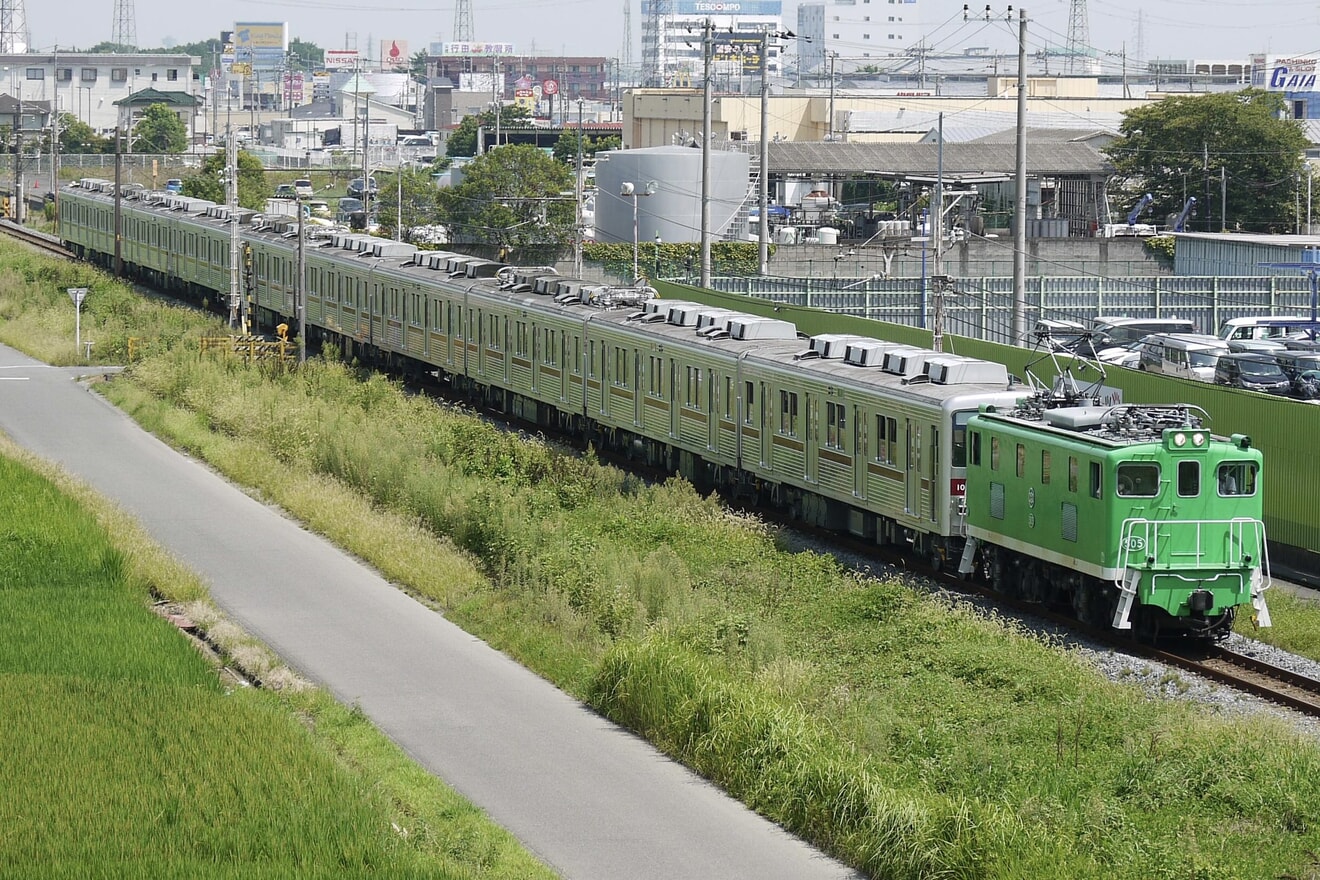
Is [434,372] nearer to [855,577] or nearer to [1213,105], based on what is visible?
[855,577]

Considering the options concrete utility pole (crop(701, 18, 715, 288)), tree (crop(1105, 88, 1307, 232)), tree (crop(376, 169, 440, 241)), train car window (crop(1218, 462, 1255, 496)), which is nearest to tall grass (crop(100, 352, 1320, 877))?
train car window (crop(1218, 462, 1255, 496))

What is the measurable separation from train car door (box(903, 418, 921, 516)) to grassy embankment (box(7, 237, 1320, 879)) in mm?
1405

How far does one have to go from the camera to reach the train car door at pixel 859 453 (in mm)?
22022

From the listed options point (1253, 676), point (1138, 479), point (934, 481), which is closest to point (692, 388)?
point (934, 481)

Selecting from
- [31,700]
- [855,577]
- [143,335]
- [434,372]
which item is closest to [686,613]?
[855,577]

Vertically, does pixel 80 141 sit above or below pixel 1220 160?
above

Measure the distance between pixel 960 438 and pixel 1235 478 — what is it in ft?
11.0

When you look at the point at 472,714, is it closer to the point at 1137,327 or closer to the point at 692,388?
the point at 692,388

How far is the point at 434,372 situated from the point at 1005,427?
21918 mm

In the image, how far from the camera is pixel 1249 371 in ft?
107

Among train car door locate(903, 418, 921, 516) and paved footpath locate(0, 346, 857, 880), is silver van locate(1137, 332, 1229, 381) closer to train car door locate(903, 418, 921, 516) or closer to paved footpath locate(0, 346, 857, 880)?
train car door locate(903, 418, 921, 516)

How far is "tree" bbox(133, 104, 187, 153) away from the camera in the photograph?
388 feet

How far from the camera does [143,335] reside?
4484 centimetres

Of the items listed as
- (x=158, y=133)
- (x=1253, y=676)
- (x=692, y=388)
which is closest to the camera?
(x=1253, y=676)
